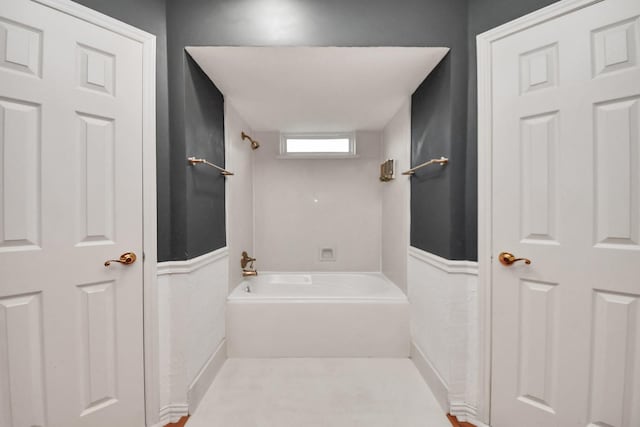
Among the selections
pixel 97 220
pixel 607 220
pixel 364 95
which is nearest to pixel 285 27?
pixel 364 95

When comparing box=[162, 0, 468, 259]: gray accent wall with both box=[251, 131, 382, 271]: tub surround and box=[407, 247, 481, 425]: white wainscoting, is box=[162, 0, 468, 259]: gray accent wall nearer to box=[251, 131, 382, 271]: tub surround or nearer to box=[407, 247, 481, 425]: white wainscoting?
box=[407, 247, 481, 425]: white wainscoting

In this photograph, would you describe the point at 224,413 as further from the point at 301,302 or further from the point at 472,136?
the point at 472,136

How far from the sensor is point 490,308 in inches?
54.8

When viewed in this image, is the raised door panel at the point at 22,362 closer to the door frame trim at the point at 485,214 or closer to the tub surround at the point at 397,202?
the door frame trim at the point at 485,214

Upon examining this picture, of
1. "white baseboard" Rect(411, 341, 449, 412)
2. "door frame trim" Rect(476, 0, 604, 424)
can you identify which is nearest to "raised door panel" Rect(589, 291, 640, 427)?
"door frame trim" Rect(476, 0, 604, 424)

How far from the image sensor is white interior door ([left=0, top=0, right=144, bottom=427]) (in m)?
1.06

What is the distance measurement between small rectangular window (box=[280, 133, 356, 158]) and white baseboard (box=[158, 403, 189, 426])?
7.19ft

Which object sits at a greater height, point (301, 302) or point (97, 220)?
point (97, 220)

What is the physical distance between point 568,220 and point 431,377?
3.75 feet

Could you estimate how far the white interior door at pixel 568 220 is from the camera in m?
1.07

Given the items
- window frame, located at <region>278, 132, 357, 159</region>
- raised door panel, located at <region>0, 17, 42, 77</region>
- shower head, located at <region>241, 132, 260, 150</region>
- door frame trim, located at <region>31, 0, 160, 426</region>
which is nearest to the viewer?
raised door panel, located at <region>0, 17, 42, 77</region>

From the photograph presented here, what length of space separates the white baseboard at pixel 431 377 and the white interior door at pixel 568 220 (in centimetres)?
23

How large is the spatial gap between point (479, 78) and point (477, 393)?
159 cm

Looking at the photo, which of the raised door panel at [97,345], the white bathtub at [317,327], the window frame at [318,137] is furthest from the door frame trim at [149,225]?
the window frame at [318,137]
